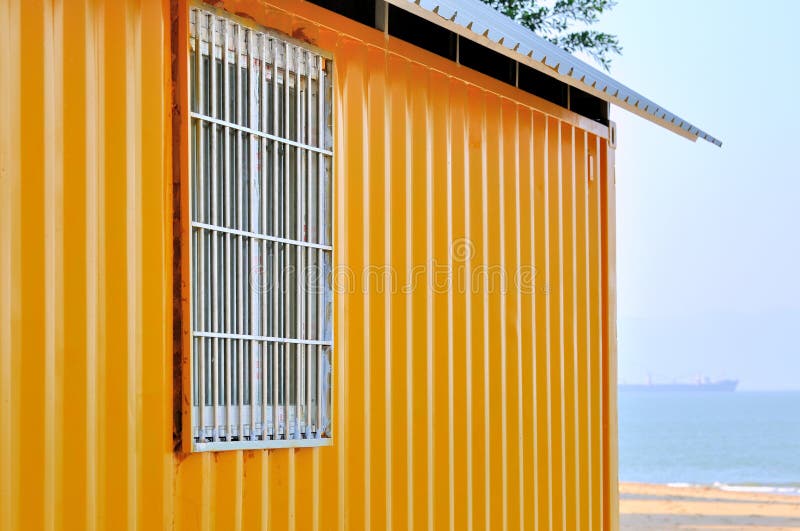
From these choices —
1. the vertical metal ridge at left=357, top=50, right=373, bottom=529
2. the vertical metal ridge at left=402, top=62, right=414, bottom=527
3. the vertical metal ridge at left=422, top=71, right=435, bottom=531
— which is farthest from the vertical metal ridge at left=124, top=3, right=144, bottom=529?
the vertical metal ridge at left=422, top=71, right=435, bottom=531

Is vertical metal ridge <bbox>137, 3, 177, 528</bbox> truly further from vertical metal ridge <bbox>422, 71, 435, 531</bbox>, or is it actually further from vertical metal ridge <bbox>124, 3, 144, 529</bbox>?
vertical metal ridge <bbox>422, 71, 435, 531</bbox>

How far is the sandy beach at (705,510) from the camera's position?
2105cm

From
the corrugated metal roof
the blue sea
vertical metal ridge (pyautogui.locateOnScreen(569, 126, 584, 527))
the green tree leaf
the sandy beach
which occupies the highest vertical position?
the green tree leaf

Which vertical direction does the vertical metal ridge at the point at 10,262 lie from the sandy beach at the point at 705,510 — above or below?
above

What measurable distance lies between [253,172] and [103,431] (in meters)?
1.14

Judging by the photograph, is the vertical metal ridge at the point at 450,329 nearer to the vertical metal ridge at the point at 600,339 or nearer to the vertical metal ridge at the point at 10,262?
the vertical metal ridge at the point at 600,339

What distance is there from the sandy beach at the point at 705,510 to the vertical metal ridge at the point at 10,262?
59.7ft

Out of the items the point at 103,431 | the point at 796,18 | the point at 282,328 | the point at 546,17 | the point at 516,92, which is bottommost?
the point at 103,431

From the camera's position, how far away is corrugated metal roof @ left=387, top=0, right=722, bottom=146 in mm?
4491

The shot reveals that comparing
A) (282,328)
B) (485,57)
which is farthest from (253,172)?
(485,57)

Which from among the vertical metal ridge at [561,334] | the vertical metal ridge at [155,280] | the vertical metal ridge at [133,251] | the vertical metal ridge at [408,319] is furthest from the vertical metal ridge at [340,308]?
the vertical metal ridge at [561,334]

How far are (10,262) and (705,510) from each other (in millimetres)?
22848

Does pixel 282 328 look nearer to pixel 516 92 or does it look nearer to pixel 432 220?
pixel 432 220

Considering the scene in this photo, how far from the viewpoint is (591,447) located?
22.9 feet
